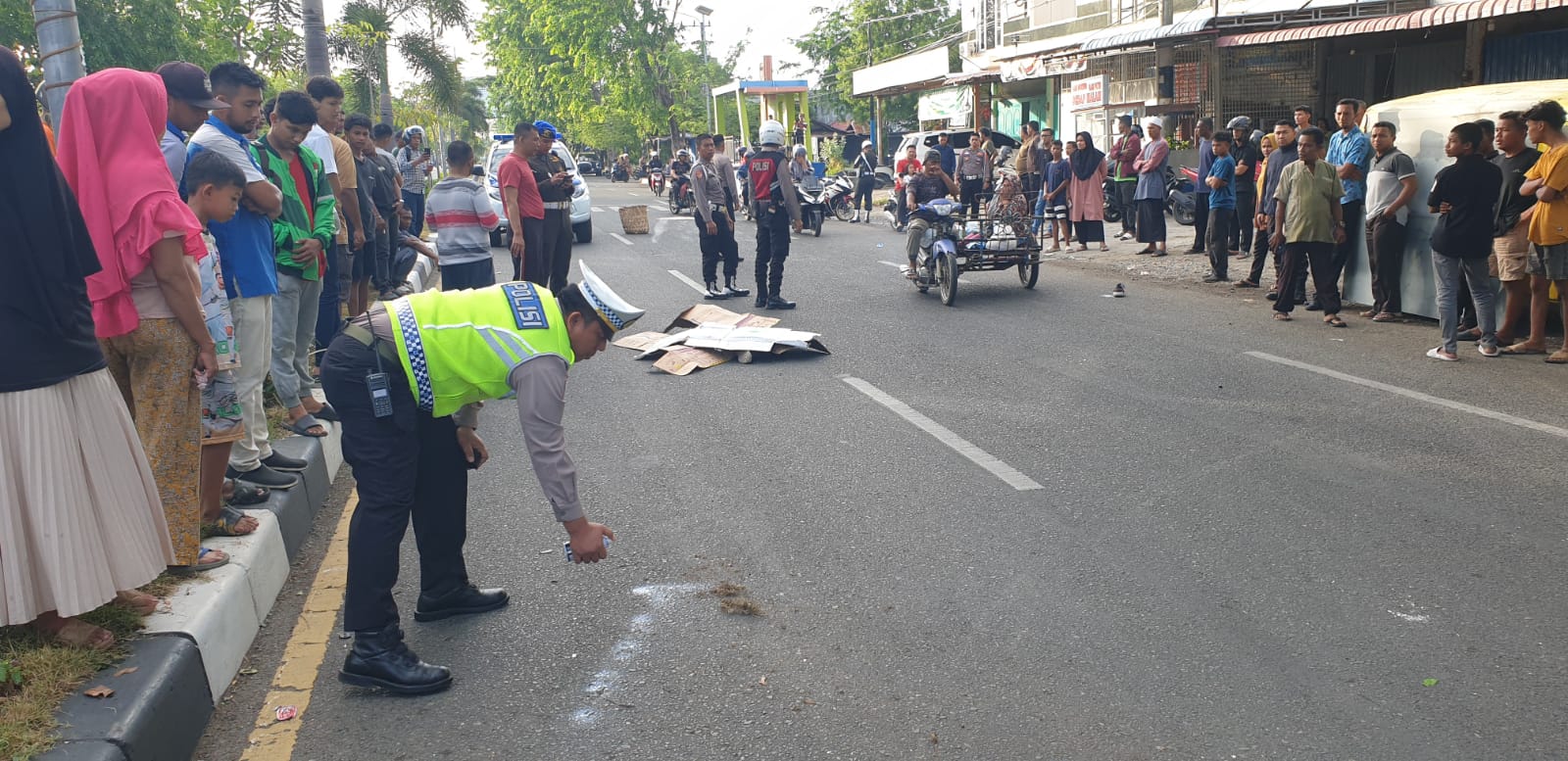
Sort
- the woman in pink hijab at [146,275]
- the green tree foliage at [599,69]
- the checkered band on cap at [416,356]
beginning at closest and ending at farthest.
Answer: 1. the checkered band on cap at [416,356]
2. the woman in pink hijab at [146,275]
3. the green tree foliage at [599,69]

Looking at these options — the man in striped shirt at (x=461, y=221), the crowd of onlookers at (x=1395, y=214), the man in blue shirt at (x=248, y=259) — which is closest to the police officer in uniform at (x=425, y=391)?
the man in blue shirt at (x=248, y=259)

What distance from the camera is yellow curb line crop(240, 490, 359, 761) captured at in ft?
11.7

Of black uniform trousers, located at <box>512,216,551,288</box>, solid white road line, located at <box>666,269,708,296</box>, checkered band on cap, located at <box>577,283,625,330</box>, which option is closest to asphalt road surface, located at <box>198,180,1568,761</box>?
checkered band on cap, located at <box>577,283,625,330</box>

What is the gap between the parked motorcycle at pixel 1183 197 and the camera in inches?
729

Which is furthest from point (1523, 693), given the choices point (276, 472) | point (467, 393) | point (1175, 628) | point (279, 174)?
point (279, 174)

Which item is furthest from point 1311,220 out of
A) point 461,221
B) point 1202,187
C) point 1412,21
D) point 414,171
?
point 414,171

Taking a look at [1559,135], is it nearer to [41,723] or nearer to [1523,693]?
[1523,693]

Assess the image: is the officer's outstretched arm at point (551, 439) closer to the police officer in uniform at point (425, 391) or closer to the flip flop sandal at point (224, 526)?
the police officer in uniform at point (425, 391)

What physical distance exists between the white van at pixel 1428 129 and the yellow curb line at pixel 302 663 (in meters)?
8.71

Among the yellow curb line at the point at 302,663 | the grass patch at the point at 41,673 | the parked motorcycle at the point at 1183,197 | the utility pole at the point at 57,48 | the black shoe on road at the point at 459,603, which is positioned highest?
the utility pole at the point at 57,48

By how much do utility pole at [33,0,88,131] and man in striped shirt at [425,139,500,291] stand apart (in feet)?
10.9

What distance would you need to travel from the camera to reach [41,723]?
10.6 feet

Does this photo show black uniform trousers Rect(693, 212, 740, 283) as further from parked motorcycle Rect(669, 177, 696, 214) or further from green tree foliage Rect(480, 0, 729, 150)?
green tree foliage Rect(480, 0, 729, 150)

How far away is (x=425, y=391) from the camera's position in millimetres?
3783
